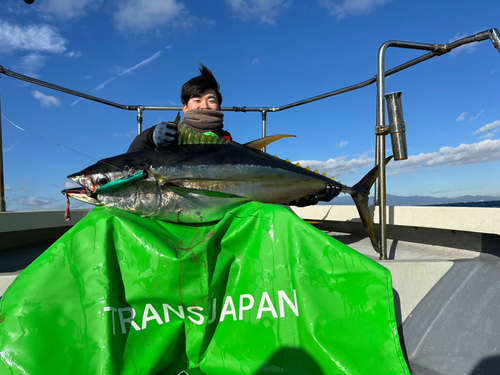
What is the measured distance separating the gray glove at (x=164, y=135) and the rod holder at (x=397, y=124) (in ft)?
5.13

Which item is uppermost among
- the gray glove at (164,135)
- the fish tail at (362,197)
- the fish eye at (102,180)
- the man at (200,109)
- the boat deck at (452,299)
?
the man at (200,109)

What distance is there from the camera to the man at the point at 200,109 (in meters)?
2.36

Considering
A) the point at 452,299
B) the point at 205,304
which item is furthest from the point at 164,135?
the point at 452,299

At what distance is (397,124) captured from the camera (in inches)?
82.8

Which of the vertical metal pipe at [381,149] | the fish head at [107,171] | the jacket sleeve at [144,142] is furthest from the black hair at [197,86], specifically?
the vertical metal pipe at [381,149]

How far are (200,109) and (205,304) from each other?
1.62 metres

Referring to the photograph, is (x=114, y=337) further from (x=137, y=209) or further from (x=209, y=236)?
(x=137, y=209)

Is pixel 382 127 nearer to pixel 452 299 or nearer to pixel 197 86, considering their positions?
pixel 452 299

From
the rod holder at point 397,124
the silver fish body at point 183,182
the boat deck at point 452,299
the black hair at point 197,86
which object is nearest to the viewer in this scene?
the boat deck at point 452,299

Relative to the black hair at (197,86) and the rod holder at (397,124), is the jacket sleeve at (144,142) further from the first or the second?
the rod holder at (397,124)

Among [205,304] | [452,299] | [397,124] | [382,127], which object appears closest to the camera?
[205,304]

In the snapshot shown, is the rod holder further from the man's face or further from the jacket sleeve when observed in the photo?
the jacket sleeve

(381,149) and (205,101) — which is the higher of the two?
(205,101)

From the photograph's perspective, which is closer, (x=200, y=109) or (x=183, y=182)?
(x=183, y=182)
